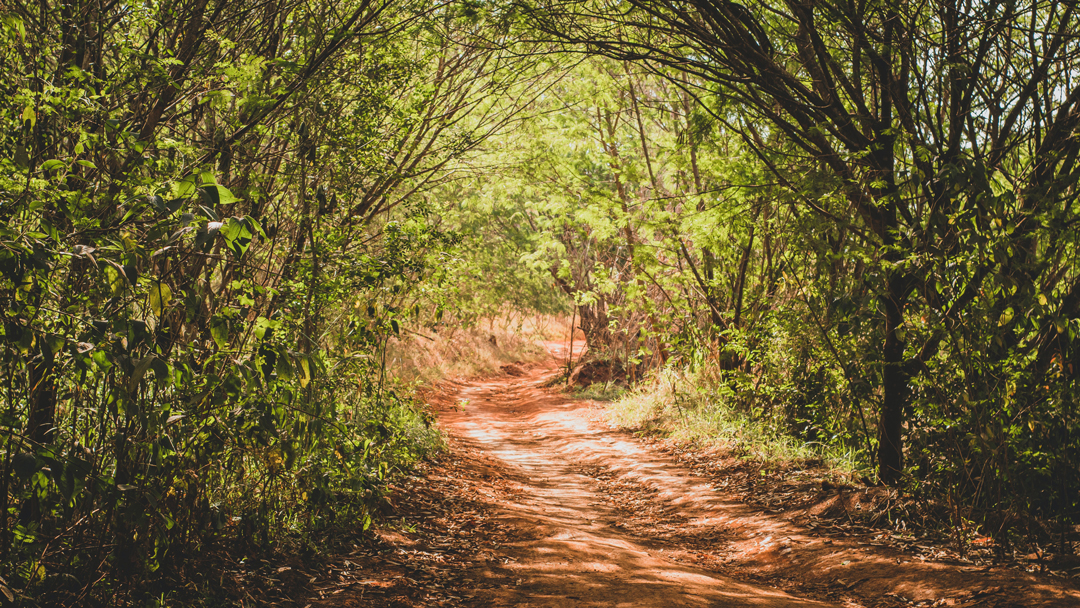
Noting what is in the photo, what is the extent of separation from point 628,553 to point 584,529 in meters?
0.85

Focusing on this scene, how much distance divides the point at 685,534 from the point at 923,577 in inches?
88.6

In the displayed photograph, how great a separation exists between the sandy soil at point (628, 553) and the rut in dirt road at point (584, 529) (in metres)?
0.02

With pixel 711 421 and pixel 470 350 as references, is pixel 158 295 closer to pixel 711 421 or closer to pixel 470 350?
pixel 711 421

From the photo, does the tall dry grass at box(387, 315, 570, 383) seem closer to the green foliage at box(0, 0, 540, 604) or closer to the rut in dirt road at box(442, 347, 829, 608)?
the rut in dirt road at box(442, 347, 829, 608)

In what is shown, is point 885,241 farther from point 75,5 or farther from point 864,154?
point 75,5

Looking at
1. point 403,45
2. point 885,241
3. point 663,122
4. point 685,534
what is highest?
point 663,122

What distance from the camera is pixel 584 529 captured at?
5.76 metres

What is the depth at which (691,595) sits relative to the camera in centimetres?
385

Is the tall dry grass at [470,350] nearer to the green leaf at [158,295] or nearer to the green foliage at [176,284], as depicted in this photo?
the green foliage at [176,284]

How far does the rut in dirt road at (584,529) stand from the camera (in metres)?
3.89

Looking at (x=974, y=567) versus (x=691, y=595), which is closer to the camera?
(x=691, y=595)

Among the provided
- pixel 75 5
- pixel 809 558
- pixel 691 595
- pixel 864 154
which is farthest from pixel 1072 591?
pixel 75 5

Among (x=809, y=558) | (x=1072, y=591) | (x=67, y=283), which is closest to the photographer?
(x=67, y=283)

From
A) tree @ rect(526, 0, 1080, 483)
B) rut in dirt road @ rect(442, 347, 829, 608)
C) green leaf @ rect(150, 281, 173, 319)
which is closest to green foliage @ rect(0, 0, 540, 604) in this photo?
green leaf @ rect(150, 281, 173, 319)
